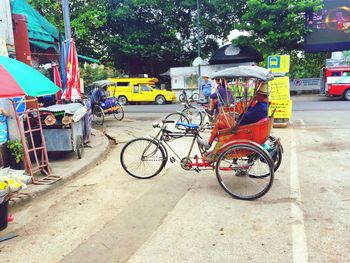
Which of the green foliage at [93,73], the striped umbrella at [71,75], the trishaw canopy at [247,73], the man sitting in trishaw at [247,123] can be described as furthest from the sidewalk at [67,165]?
the green foliage at [93,73]

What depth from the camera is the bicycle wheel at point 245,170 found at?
4883 mm

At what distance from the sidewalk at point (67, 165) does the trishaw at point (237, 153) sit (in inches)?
43.6

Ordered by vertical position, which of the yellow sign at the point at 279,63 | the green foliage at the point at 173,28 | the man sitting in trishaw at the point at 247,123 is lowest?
the man sitting in trishaw at the point at 247,123

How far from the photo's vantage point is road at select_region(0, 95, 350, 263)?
3.51 metres

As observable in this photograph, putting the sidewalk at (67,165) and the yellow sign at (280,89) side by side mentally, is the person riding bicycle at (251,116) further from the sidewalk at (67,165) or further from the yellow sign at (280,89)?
the yellow sign at (280,89)

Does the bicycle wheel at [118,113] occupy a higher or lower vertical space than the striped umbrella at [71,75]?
lower

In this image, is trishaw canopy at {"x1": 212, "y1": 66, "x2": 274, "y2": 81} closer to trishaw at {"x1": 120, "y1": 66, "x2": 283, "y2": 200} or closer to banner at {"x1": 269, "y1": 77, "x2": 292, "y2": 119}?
trishaw at {"x1": 120, "y1": 66, "x2": 283, "y2": 200}

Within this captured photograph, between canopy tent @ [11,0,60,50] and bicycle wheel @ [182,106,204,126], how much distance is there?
4.94 meters

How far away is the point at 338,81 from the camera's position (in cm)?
1994

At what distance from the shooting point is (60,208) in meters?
4.90

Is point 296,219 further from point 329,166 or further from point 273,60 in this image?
point 273,60

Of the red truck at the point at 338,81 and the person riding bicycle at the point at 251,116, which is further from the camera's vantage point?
the red truck at the point at 338,81

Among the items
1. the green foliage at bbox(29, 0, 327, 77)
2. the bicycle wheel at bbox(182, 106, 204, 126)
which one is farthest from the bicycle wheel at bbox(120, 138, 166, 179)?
the green foliage at bbox(29, 0, 327, 77)

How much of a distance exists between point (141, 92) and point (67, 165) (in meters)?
17.1
